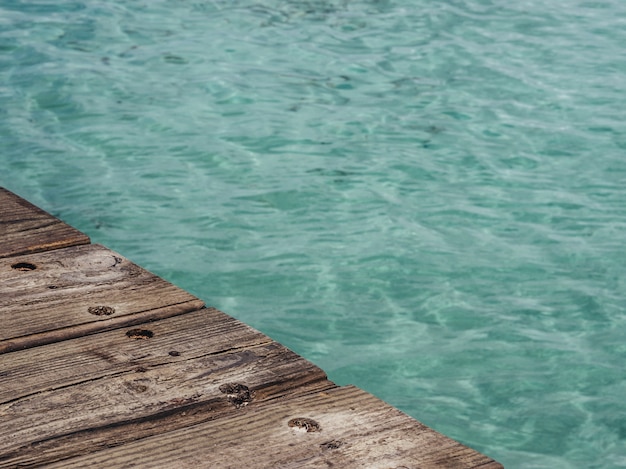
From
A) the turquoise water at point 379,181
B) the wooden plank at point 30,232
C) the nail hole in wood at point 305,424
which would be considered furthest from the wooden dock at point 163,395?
the turquoise water at point 379,181

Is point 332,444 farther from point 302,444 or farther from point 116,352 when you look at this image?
point 116,352

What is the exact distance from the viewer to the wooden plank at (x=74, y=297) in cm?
207

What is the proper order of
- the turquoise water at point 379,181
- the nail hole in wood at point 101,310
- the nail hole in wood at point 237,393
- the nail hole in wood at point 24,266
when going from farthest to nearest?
the turquoise water at point 379,181, the nail hole in wood at point 24,266, the nail hole in wood at point 101,310, the nail hole in wood at point 237,393

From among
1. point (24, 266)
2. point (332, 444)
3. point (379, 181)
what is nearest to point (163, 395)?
point (332, 444)

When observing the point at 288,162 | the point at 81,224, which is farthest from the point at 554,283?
the point at 81,224

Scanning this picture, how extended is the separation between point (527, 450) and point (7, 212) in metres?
1.99

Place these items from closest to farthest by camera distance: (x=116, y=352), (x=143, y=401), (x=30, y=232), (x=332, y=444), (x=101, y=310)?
(x=332, y=444) < (x=143, y=401) < (x=116, y=352) < (x=101, y=310) < (x=30, y=232)

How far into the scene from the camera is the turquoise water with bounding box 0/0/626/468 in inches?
156

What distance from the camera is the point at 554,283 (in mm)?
4578

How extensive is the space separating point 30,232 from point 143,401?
3.57 ft

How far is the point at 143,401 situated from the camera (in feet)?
5.77

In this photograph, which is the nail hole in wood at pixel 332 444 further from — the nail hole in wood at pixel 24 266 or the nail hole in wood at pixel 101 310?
the nail hole in wood at pixel 24 266

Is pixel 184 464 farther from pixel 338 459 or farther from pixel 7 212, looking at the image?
pixel 7 212

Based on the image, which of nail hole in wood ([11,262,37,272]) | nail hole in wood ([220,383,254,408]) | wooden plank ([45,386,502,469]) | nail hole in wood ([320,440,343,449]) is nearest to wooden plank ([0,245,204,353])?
nail hole in wood ([11,262,37,272])
